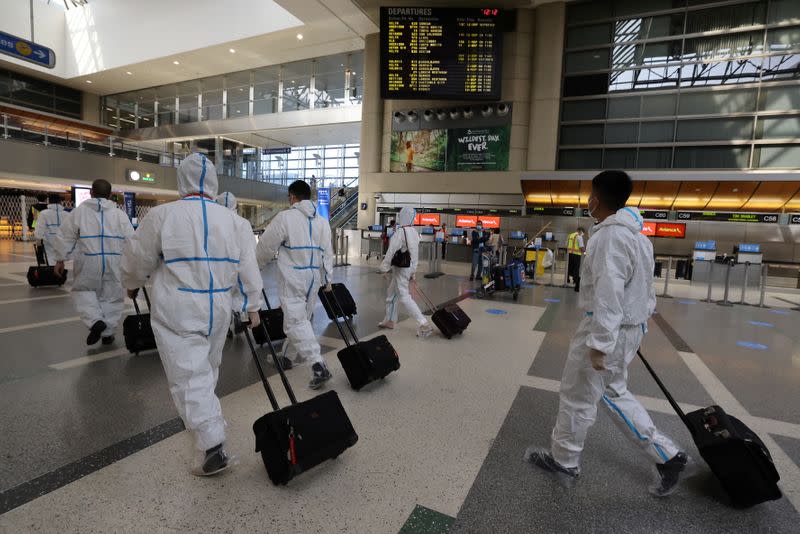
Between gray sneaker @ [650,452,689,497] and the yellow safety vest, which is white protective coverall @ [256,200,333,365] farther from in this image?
the yellow safety vest

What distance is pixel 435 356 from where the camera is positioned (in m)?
4.52

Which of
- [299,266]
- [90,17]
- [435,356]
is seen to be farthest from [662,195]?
[90,17]

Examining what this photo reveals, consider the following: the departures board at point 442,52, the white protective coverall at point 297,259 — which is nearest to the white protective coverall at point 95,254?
the white protective coverall at point 297,259

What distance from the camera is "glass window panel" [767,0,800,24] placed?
13258 mm

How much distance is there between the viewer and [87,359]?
407 centimetres

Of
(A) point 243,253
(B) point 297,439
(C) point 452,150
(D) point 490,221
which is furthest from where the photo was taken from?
(C) point 452,150

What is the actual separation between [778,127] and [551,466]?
681 inches

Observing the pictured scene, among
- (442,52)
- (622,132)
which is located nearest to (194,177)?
(442,52)

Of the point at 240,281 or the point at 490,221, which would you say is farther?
the point at 490,221

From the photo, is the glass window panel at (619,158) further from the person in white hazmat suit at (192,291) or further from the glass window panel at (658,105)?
the person in white hazmat suit at (192,291)

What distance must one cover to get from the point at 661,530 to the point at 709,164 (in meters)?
16.6

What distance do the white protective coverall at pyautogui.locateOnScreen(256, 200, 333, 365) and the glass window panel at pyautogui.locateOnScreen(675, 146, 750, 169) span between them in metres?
15.8

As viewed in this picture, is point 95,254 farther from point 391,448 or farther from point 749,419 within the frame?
point 749,419

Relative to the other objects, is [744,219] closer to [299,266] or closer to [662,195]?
[662,195]
